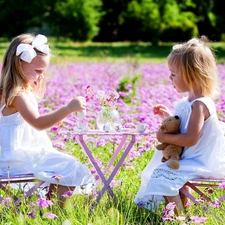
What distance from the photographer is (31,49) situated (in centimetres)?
445

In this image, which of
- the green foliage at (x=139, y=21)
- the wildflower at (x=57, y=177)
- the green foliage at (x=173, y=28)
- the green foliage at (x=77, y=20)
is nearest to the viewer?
the wildflower at (x=57, y=177)

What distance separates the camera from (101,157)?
584 centimetres

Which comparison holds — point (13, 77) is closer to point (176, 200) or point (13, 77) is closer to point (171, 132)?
point (171, 132)

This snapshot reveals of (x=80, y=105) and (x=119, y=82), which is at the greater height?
(x=80, y=105)

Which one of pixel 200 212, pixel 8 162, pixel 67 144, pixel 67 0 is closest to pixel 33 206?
pixel 8 162

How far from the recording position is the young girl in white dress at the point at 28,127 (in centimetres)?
436

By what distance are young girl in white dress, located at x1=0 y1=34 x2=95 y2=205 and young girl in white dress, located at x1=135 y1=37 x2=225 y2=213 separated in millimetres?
440

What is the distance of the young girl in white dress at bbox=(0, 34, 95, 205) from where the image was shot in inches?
172

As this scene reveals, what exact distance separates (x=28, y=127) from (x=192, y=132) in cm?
108

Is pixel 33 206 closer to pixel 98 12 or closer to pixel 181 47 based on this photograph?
pixel 181 47

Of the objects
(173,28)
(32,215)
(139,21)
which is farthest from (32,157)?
(139,21)

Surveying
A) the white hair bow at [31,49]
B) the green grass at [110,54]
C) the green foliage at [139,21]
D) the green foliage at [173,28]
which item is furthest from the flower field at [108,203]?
the green foliage at [139,21]

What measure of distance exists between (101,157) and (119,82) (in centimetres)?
522

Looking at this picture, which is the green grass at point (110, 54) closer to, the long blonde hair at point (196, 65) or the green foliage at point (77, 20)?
the green foliage at point (77, 20)
